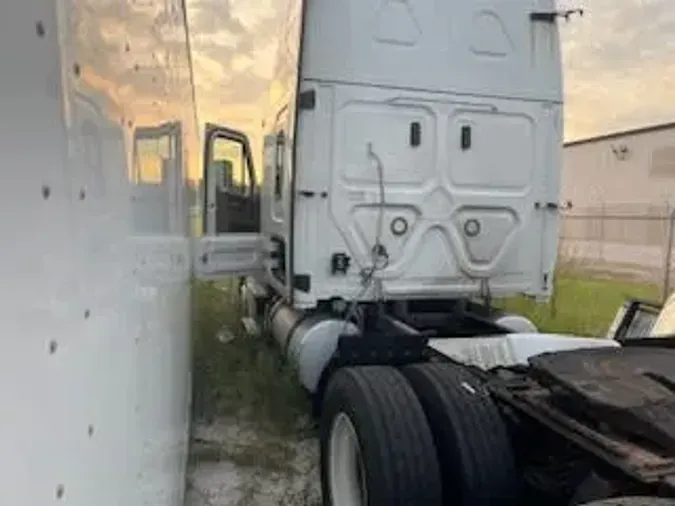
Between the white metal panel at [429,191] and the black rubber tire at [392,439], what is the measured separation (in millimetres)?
2131

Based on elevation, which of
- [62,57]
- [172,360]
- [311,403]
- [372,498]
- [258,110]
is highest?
[258,110]

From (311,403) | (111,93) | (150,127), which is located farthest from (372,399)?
(311,403)

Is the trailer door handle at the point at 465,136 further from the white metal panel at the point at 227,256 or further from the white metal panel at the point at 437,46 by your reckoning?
the white metal panel at the point at 227,256

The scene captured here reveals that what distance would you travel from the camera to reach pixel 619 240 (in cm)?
2192

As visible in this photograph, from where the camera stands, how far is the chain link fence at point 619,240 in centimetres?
1877

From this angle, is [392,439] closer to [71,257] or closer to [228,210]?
[71,257]

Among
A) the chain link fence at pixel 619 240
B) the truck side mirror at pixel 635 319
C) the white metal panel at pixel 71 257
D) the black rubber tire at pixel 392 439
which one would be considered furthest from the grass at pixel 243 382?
the chain link fence at pixel 619 240

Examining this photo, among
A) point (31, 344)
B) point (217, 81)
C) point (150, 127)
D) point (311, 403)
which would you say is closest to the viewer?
point (31, 344)

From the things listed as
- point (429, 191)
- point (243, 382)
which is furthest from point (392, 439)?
point (243, 382)

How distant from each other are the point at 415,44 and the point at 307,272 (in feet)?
5.63

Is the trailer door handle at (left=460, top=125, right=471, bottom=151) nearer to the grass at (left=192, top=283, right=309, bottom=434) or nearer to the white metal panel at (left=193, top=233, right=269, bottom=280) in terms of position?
the white metal panel at (left=193, top=233, right=269, bottom=280)

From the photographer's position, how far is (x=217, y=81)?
23.7 ft

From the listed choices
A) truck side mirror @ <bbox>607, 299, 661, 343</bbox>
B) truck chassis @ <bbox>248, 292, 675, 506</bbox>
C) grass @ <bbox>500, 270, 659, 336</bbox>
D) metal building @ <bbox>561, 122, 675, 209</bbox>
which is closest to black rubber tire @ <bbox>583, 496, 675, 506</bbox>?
truck chassis @ <bbox>248, 292, 675, 506</bbox>

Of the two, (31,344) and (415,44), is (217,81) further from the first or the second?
(31,344)
